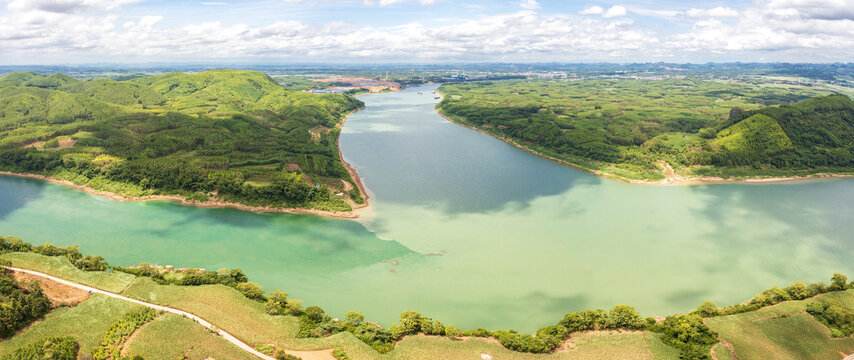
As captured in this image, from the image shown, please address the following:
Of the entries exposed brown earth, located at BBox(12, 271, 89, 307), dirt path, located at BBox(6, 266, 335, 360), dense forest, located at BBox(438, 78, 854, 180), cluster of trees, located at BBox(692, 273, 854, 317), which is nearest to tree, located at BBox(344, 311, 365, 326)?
dirt path, located at BBox(6, 266, 335, 360)

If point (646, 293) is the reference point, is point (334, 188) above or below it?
above

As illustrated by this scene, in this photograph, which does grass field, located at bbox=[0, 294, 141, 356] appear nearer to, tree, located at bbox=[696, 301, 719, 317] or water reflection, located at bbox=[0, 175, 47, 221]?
water reflection, located at bbox=[0, 175, 47, 221]

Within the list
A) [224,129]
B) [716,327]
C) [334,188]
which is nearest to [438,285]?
[716,327]

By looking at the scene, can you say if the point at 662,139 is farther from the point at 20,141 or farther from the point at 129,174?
the point at 20,141

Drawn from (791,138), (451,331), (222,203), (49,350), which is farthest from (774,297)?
(791,138)

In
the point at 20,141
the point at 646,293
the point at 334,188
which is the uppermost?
the point at 20,141

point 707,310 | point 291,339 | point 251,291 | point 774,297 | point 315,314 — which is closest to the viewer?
point 291,339

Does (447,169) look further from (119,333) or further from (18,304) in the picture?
(18,304)
